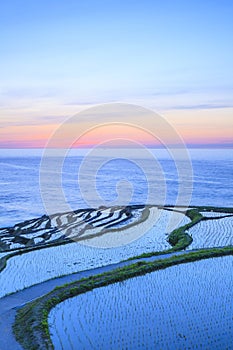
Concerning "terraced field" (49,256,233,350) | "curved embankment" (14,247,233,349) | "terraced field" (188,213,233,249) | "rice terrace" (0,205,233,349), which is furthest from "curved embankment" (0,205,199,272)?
"terraced field" (49,256,233,350)

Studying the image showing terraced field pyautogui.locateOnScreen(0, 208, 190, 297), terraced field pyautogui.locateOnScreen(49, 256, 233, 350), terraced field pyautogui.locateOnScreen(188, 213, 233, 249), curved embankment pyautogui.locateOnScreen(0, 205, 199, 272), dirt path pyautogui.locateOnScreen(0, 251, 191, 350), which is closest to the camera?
terraced field pyautogui.locateOnScreen(49, 256, 233, 350)

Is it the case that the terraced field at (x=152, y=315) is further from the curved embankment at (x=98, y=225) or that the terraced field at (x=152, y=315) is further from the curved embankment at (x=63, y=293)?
the curved embankment at (x=98, y=225)

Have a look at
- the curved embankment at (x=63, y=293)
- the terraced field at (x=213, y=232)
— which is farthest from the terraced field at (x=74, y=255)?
the curved embankment at (x=63, y=293)

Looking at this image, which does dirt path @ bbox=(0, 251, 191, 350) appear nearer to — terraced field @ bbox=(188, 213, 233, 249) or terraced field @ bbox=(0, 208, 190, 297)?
terraced field @ bbox=(0, 208, 190, 297)

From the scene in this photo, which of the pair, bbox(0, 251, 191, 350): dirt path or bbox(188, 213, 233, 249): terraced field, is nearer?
bbox(0, 251, 191, 350): dirt path

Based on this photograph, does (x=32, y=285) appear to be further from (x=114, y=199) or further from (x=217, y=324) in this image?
(x=114, y=199)

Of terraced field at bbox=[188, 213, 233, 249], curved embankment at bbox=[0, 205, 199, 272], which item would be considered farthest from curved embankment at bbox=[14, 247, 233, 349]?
terraced field at bbox=[188, 213, 233, 249]

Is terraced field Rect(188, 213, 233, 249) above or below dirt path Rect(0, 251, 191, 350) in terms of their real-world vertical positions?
below

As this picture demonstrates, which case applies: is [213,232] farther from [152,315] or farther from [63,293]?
[152,315]

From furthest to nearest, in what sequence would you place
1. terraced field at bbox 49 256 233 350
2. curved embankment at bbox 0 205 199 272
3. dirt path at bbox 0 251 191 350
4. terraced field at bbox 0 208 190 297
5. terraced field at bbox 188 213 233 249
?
terraced field at bbox 188 213 233 249 → curved embankment at bbox 0 205 199 272 → terraced field at bbox 0 208 190 297 → dirt path at bbox 0 251 191 350 → terraced field at bbox 49 256 233 350
